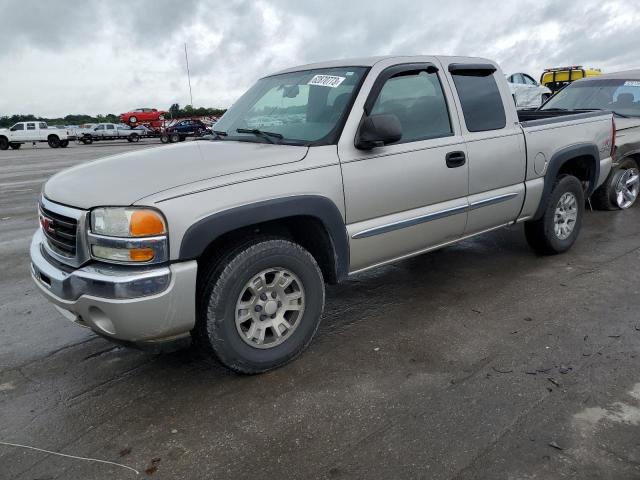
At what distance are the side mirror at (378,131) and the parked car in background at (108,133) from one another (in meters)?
37.8

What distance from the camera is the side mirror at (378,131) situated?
3.29 metres

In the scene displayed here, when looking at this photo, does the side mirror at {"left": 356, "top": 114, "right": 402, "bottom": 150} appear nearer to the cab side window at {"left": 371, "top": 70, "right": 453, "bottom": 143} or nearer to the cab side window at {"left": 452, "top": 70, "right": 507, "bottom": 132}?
the cab side window at {"left": 371, "top": 70, "right": 453, "bottom": 143}

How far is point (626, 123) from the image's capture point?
716 cm

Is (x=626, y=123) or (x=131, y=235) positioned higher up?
(x=626, y=123)

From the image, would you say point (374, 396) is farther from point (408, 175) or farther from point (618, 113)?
point (618, 113)

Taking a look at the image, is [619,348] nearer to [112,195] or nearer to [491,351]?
[491,351]

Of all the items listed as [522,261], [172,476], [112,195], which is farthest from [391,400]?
[522,261]

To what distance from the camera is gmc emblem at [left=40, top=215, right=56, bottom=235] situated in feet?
10.2

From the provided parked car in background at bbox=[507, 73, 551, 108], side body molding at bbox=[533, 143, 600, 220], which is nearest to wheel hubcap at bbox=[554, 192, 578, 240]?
side body molding at bbox=[533, 143, 600, 220]

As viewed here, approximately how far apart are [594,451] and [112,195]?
8.56 ft

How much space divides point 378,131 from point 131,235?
1563 mm

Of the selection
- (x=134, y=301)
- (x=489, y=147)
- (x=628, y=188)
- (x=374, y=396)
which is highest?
(x=489, y=147)

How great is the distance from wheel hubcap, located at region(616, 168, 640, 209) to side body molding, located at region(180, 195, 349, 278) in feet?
18.4

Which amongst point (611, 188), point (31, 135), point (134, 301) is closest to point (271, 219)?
point (134, 301)
